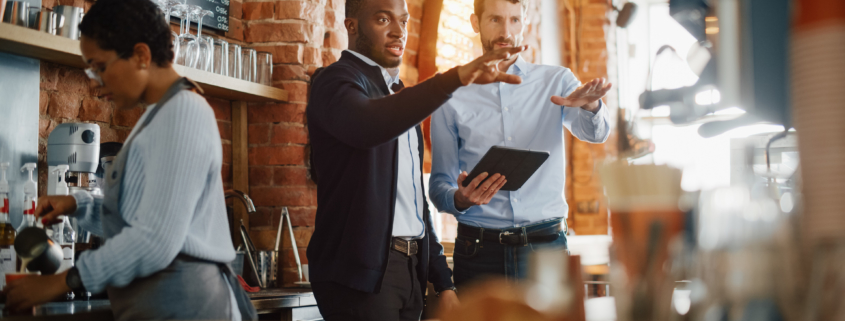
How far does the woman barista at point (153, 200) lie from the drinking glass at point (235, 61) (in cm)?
122

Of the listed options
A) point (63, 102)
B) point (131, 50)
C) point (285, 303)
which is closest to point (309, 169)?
point (285, 303)

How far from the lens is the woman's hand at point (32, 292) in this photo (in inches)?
42.1

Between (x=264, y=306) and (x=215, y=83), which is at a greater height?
(x=215, y=83)

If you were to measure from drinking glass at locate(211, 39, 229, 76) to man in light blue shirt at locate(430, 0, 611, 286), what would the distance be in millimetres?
937

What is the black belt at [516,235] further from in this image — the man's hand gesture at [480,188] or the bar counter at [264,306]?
the bar counter at [264,306]

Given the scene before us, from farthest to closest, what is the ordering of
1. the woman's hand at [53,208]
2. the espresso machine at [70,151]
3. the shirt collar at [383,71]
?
the espresso machine at [70,151] < the shirt collar at [383,71] < the woman's hand at [53,208]

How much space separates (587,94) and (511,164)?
9.6 inches

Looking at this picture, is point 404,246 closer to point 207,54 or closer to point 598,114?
point 598,114

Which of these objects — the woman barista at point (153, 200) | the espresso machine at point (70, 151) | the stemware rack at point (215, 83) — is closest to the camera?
the woman barista at point (153, 200)

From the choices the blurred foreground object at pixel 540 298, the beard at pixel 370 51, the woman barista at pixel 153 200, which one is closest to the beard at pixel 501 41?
the beard at pixel 370 51

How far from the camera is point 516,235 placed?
1.67 meters

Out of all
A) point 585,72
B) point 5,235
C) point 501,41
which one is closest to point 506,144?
point 501,41

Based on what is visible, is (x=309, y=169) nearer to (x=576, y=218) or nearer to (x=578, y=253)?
(x=578, y=253)

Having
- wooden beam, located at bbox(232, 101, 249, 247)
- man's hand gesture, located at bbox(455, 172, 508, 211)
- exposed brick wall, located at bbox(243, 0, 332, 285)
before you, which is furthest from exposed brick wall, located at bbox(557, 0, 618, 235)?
man's hand gesture, located at bbox(455, 172, 508, 211)
